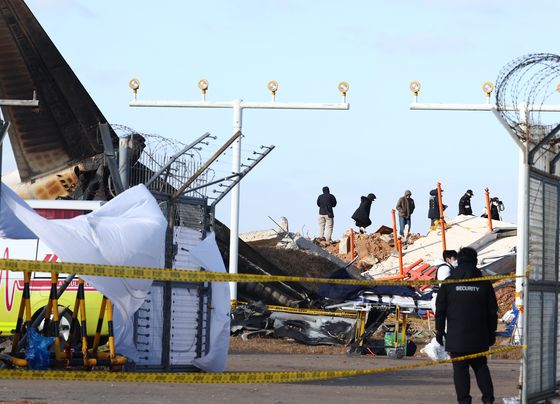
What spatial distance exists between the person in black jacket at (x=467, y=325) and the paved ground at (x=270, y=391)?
1384mm

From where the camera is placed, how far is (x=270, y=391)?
48.3ft

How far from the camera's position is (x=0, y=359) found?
14039mm

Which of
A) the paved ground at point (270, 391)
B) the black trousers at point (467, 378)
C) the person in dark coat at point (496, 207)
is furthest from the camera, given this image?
the person in dark coat at point (496, 207)

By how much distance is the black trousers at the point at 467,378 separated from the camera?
12672 millimetres

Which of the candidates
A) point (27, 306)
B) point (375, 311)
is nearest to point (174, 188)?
point (27, 306)

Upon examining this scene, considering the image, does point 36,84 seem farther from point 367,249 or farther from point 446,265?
point 446,265

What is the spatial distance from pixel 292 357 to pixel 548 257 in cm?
890

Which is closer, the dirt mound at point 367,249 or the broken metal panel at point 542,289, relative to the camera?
the broken metal panel at point 542,289

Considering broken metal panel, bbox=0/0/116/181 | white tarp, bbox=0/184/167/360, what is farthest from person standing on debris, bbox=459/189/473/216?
white tarp, bbox=0/184/167/360

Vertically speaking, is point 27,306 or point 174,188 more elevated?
point 174,188

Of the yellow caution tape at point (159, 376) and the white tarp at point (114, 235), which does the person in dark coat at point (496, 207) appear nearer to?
the white tarp at point (114, 235)

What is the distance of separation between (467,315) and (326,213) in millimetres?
33515

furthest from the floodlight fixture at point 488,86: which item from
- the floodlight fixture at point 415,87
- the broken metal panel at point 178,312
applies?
the broken metal panel at point 178,312

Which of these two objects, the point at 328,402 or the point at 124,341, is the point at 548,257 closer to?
the point at 328,402
